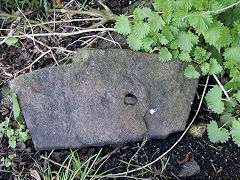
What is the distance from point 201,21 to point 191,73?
1.42 feet

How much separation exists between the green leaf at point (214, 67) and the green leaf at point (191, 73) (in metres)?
0.12

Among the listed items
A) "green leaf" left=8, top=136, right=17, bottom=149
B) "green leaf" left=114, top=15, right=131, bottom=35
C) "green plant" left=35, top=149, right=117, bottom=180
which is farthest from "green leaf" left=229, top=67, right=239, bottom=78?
"green leaf" left=8, top=136, right=17, bottom=149

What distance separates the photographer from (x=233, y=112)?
2430mm

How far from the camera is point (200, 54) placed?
2371mm

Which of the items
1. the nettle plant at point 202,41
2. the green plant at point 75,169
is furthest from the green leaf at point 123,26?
the green plant at point 75,169

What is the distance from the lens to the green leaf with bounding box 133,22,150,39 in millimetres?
2301

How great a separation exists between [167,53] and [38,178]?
142cm

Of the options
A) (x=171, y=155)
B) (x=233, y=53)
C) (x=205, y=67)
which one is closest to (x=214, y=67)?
(x=205, y=67)

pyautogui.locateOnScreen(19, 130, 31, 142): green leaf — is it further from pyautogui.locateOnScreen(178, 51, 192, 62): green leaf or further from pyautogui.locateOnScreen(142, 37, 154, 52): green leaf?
pyautogui.locateOnScreen(178, 51, 192, 62): green leaf

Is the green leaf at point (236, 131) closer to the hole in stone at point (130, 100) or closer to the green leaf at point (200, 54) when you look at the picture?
the green leaf at point (200, 54)

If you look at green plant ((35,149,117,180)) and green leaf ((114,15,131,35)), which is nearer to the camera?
green plant ((35,149,117,180))

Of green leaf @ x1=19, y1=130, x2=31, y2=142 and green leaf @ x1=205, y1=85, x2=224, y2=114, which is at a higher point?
green leaf @ x1=205, y1=85, x2=224, y2=114

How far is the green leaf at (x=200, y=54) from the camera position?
7.74 ft

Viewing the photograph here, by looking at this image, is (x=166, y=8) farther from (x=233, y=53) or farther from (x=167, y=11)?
(x=233, y=53)
